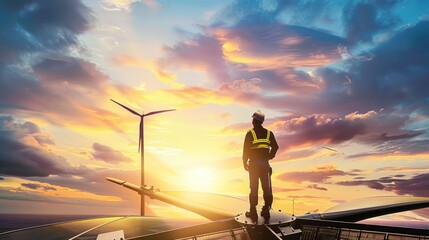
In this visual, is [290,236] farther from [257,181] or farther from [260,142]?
[260,142]

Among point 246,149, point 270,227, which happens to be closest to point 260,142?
point 246,149

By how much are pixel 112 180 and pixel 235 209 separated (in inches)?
882

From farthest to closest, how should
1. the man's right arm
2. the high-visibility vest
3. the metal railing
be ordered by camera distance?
the man's right arm, the high-visibility vest, the metal railing

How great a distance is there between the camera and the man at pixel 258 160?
49.9 ft

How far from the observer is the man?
49.9 feet

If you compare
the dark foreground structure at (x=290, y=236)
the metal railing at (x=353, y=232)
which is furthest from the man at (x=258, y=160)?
the metal railing at (x=353, y=232)

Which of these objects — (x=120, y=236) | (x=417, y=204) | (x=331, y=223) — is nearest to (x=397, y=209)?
(x=417, y=204)

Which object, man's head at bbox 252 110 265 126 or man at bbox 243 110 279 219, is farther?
man's head at bbox 252 110 265 126

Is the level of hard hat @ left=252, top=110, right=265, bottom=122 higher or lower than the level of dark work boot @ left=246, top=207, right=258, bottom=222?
higher

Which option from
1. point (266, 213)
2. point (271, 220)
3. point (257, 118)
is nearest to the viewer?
point (271, 220)

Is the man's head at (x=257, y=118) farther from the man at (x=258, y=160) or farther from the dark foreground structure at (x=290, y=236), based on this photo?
the dark foreground structure at (x=290, y=236)

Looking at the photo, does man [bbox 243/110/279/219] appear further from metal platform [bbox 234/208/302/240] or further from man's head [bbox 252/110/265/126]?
metal platform [bbox 234/208/302/240]

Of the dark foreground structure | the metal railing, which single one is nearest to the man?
the dark foreground structure

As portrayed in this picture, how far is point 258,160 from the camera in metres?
15.3
